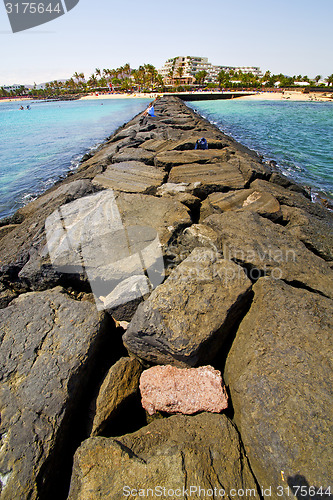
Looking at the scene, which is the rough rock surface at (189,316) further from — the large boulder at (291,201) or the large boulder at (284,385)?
the large boulder at (291,201)

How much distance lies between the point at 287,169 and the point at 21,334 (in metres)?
9.42

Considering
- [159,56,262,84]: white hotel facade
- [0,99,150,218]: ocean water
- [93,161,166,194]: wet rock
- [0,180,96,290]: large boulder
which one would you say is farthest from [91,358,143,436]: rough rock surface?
[159,56,262,84]: white hotel facade

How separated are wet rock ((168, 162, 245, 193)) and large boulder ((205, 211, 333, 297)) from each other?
1.32m

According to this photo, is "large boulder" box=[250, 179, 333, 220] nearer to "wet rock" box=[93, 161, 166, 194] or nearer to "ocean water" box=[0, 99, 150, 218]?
"wet rock" box=[93, 161, 166, 194]

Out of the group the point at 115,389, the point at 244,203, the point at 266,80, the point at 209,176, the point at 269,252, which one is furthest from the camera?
the point at 266,80

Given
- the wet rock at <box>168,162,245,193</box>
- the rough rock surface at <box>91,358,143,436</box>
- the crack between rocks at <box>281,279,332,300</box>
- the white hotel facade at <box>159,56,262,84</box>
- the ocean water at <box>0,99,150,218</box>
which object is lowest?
the ocean water at <box>0,99,150,218</box>

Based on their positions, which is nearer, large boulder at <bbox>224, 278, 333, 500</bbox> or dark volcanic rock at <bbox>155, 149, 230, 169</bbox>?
large boulder at <bbox>224, 278, 333, 500</bbox>

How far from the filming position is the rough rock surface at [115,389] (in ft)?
5.59

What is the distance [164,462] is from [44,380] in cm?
97

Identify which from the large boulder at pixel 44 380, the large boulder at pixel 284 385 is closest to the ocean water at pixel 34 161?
the large boulder at pixel 44 380

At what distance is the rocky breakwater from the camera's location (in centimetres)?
134

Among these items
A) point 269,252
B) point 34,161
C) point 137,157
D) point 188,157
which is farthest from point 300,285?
point 34,161

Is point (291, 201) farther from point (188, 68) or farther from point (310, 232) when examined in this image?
point (188, 68)

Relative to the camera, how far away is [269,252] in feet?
8.44
